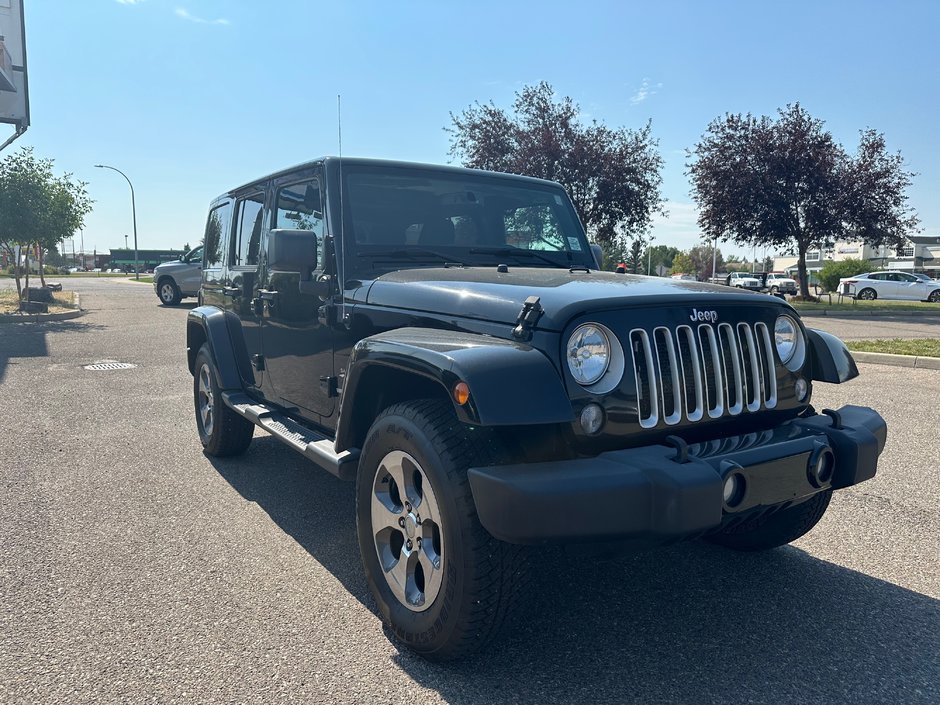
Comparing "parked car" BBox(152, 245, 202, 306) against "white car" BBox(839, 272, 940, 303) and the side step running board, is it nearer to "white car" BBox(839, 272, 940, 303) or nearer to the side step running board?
the side step running board

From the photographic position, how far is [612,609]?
9.94 ft

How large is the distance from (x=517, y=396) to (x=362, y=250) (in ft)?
5.36

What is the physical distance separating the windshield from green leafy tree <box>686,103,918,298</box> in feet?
78.9

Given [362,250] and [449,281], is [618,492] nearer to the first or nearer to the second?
[449,281]

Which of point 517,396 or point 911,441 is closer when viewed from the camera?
point 517,396

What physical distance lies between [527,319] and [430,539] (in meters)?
0.86

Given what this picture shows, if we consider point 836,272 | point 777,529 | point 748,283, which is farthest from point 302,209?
point 836,272

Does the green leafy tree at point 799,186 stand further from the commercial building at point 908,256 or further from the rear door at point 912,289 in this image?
the commercial building at point 908,256

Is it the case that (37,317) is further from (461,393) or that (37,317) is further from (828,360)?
(828,360)

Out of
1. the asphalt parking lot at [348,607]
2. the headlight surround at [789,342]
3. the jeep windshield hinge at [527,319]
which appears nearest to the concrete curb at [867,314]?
the asphalt parking lot at [348,607]

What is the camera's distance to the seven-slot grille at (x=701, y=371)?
2.54m

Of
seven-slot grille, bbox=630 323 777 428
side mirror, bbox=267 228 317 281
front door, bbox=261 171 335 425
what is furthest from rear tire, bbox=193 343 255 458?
seven-slot grille, bbox=630 323 777 428

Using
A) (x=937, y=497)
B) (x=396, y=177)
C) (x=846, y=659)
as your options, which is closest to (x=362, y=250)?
(x=396, y=177)

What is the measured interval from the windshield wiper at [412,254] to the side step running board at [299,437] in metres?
0.94
